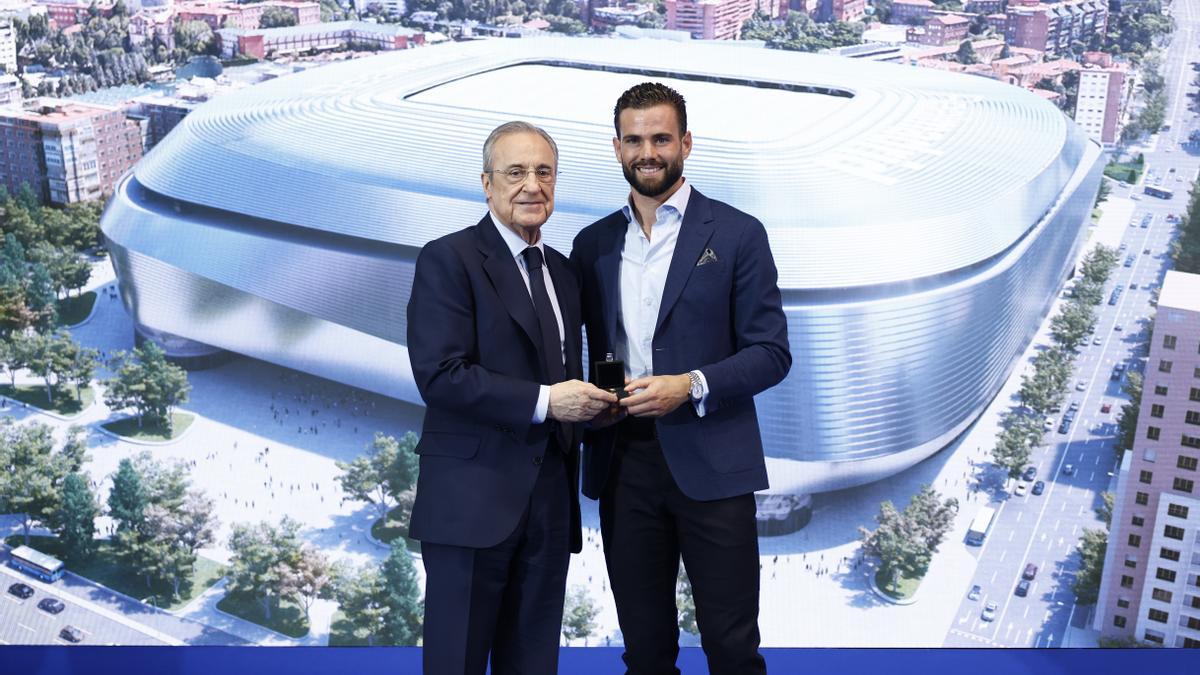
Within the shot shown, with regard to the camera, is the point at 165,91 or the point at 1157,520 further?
→ the point at 165,91

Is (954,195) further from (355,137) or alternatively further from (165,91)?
(165,91)

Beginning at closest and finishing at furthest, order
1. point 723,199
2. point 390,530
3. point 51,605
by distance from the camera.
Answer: point 51,605 < point 390,530 < point 723,199

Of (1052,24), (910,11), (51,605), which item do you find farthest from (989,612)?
(51,605)

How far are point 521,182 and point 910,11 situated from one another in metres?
5.72

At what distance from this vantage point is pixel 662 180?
2.32 meters

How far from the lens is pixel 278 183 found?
8.22 metres

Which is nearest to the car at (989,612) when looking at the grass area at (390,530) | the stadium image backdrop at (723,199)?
the stadium image backdrop at (723,199)

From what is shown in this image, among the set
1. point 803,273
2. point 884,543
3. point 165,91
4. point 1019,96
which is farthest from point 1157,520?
point 165,91

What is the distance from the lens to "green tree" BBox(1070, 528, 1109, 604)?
6.05m

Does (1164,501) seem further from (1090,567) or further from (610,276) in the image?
(610,276)

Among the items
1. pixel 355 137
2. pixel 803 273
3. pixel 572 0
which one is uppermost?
pixel 572 0

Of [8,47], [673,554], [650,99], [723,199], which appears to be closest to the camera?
[650,99]

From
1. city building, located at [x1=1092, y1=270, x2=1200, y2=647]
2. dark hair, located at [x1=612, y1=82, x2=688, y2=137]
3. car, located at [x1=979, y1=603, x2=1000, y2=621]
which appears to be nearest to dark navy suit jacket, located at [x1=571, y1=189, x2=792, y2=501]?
dark hair, located at [x1=612, y1=82, x2=688, y2=137]

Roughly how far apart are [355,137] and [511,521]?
6.41m
